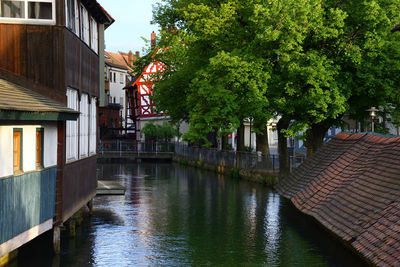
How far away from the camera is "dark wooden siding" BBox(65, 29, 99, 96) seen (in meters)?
17.9

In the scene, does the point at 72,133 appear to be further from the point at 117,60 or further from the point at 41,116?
the point at 117,60

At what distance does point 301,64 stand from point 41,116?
63.7ft

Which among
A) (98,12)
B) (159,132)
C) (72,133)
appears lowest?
(72,133)

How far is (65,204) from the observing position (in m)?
17.5

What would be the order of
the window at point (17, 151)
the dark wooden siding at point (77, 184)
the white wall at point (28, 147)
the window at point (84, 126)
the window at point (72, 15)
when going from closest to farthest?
the white wall at point (28, 147), the window at point (17, 151), the dark wooden siding at point (77, 184), the window at point (72, 15), the window at point (84, 126)

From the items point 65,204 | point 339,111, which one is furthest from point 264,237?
point 339,111

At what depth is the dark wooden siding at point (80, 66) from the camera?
A: 17922 millimetres

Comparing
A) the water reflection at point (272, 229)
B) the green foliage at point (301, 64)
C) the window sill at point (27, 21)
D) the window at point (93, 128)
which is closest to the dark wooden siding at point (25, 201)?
the window sill at point (27, 21)

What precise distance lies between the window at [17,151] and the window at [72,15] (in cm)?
459

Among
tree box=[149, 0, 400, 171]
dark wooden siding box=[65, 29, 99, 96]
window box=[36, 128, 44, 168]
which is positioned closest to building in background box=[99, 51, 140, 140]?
tree box=[149, 0, 400, 171]

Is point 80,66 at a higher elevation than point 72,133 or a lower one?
higher

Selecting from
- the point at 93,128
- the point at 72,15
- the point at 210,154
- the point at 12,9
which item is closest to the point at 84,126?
the point at 93,128

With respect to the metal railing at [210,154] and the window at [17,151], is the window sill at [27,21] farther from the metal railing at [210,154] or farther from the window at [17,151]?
the metal railing at [210,154]

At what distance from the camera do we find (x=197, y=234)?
21.9 meters
